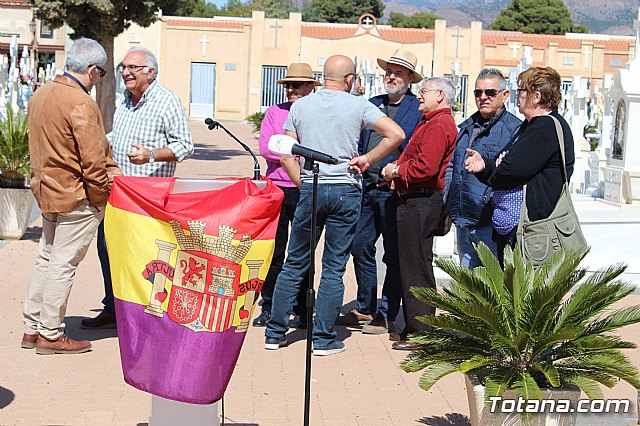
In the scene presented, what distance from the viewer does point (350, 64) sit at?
688 centimetres

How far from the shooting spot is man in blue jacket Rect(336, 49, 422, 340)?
750cm

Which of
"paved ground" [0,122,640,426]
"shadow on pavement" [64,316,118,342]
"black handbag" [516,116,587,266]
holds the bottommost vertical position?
"shadow on pavement" [64,316,118,342]

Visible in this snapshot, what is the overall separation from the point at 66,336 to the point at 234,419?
1986 millimetres

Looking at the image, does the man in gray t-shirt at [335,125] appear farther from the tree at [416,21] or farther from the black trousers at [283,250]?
the tree at [416,21]

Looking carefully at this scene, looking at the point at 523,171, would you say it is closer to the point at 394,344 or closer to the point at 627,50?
the point at 394,344

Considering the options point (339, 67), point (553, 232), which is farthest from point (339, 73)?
point (553, 232)

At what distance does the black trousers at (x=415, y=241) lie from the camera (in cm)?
714

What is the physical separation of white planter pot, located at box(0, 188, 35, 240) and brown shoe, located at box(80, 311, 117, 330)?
403 cm

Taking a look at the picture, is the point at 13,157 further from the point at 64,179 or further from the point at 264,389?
the point at 264,389

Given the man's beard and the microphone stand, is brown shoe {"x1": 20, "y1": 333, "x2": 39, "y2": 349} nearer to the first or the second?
the microphone stand

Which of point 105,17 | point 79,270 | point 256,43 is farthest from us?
point 256,43

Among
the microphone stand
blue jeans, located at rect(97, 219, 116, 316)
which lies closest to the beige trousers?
blue jeans, located at rect(97, 219, 116, 316)

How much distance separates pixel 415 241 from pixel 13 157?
594 centimetres

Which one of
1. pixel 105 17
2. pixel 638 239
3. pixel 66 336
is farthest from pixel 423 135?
pixel 105 17
